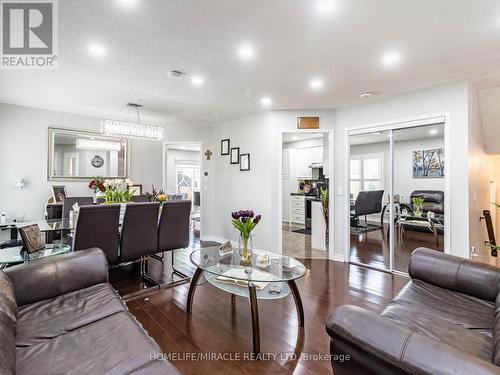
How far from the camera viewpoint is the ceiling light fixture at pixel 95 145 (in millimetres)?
4848

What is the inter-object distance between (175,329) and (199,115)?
12.4ft

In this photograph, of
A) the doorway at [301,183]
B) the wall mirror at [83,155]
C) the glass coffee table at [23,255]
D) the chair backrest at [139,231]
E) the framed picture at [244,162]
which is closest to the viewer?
the glass coffee table at [23,255]

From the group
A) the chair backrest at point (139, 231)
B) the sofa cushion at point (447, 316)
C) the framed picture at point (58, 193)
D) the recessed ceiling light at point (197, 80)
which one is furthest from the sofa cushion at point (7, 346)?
the framed picture at point (58, 193)

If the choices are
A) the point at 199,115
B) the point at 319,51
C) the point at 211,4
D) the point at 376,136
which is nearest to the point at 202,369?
the point at 211,4

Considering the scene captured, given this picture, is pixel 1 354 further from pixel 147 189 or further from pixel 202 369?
pixel 147 189

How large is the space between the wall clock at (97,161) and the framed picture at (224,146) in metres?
2.37

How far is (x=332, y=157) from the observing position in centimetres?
435

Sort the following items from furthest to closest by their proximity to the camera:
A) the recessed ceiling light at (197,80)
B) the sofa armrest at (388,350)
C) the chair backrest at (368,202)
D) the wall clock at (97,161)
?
the wall clock at (97,161) → the chair backrest at (368,202) → the recessed ceiling light at (197,80) → the sofa armrest at (388,350)

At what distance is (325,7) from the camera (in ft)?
6.07

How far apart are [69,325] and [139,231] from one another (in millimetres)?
1601

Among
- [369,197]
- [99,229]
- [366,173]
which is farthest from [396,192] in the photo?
[99,229]

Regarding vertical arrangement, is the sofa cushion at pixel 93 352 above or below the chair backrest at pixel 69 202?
below

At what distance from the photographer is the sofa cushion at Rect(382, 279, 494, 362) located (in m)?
1.38

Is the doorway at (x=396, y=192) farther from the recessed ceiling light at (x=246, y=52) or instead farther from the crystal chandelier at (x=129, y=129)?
the crystal chandelier at (x=129, y=129)
